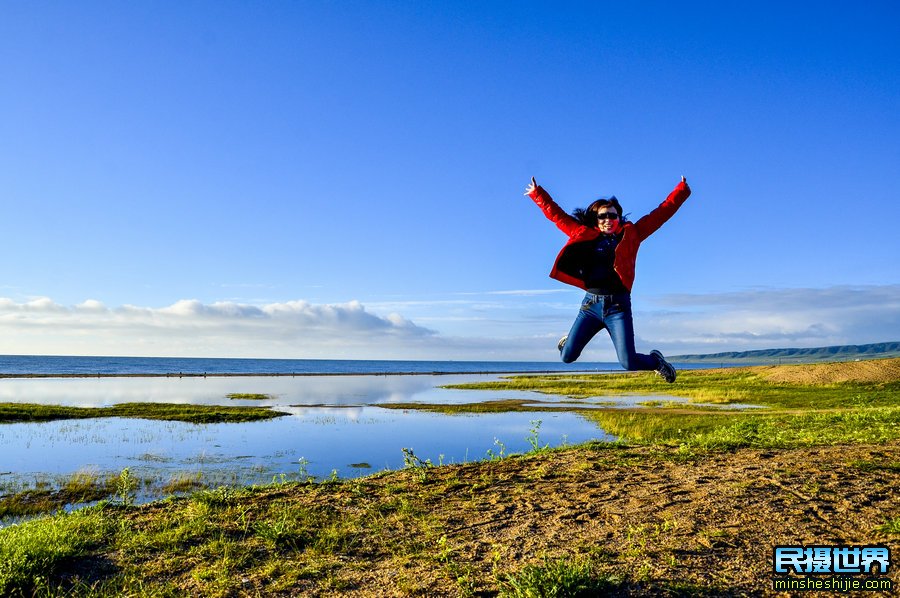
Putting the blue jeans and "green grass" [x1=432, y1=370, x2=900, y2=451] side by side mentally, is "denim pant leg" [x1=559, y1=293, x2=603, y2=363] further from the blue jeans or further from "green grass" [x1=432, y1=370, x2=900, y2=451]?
"green grass" [x1=432, y1=370, x2=900, y2=451]

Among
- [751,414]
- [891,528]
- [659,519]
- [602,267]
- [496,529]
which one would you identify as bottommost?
[751,414]

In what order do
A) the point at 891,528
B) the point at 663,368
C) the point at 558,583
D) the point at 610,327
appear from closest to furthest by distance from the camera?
1. the point at 558,583
2. the point at 891,528
3. the point at 610,327
4. the point at 663,368

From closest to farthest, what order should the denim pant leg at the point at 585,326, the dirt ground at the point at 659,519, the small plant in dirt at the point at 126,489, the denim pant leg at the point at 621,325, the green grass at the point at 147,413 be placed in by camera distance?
the dirt ground at the point at 659,519 < the denim pant leg at the point at 621,325 < the denim pant leg at the point at 585,326 < the small plant in dirt at the point at 126,489 < the green grass at the point at 147,413

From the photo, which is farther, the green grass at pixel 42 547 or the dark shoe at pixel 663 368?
the dark shoe at pixel 663 368

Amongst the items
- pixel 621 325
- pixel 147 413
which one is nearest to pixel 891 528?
pixel 621 325

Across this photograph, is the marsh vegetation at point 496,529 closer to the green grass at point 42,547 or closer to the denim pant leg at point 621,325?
the green grass at point 42,547

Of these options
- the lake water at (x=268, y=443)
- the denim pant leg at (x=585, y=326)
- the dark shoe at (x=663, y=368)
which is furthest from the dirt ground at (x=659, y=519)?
the lake water at (x=268, y=443)

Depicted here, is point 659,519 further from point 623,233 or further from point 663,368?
point 623,233

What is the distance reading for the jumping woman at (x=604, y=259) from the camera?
7574mm

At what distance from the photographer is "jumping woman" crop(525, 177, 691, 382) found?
7574 millimetres

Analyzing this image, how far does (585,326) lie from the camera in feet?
27.6

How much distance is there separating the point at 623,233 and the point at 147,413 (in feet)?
144

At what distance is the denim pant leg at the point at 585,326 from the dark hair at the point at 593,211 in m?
1.04

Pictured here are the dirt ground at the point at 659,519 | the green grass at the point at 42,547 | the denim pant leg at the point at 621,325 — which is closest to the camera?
the dirt ground at the point at 659,519
